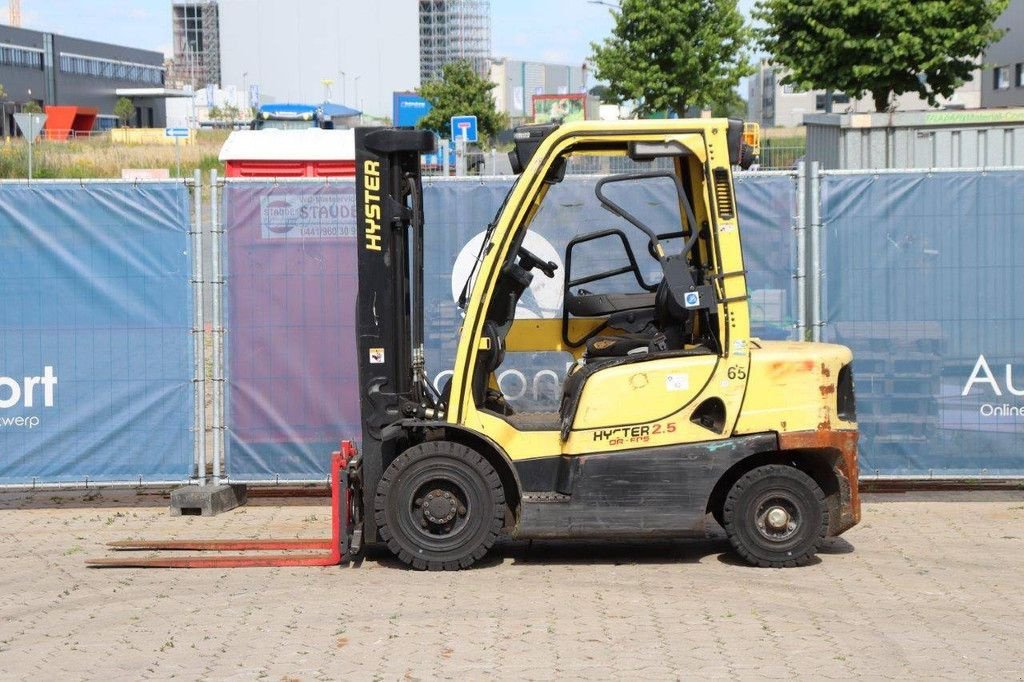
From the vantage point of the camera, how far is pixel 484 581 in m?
8.12

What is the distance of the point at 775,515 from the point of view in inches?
327

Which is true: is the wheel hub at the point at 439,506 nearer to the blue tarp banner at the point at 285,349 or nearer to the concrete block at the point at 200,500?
the blue tarp banner at the point at 285,349

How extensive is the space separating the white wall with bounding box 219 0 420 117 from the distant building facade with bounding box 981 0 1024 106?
7813 centimetres

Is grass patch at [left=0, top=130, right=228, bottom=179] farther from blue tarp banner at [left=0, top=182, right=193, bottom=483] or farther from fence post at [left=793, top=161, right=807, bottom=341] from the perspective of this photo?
fence post at [left=793, top=161, right=807, bottom=341]

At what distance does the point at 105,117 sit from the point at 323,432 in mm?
98233

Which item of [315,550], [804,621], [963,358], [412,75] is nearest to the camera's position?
[804,621]

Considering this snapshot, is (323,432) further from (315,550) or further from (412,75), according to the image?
(412,75)

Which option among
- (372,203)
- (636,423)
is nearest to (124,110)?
(372,203)

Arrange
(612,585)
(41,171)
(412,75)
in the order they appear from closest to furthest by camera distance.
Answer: (612,585) < (41,171) < (412,75)

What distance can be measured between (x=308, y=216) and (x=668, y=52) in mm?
36371

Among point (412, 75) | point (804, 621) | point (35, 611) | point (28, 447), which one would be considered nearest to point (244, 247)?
point (28, 447)

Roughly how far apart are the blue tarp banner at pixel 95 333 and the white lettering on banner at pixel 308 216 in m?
0.62

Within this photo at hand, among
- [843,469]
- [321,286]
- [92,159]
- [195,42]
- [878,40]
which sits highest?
[195,42]

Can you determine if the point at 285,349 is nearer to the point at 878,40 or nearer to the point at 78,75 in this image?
the point at 878,40
